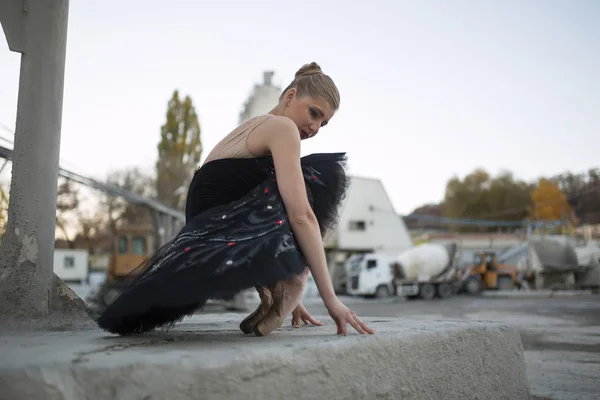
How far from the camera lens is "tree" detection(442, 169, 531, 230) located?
156 ft

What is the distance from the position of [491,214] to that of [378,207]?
20722mm

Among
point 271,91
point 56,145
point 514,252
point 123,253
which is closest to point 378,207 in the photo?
point 514,252

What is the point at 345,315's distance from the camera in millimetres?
1605

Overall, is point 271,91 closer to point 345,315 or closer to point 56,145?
point 56,145

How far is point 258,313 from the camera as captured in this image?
6.03 ft

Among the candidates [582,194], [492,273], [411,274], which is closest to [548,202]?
[582,194]

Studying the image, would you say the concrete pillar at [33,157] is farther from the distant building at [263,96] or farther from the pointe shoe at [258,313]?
the distant building at [263,96]

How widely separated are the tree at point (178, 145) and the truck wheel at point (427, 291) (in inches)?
584

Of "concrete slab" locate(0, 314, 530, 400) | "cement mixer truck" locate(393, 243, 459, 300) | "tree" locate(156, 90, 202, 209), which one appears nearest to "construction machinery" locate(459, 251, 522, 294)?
"cement mixer truck" locate(393, 243, 459, 300)

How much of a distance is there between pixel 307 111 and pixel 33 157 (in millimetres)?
1401

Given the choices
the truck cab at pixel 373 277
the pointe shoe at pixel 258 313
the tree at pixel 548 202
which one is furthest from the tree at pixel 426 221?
the pointe shoe at pixel 258 313

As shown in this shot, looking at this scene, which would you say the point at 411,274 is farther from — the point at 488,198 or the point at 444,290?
the point at 488,198

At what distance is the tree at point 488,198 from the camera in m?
47.5

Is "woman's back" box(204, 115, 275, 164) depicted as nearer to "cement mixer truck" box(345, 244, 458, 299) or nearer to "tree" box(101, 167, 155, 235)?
"cement mixer truck" box(345, 244, 458, 299)
